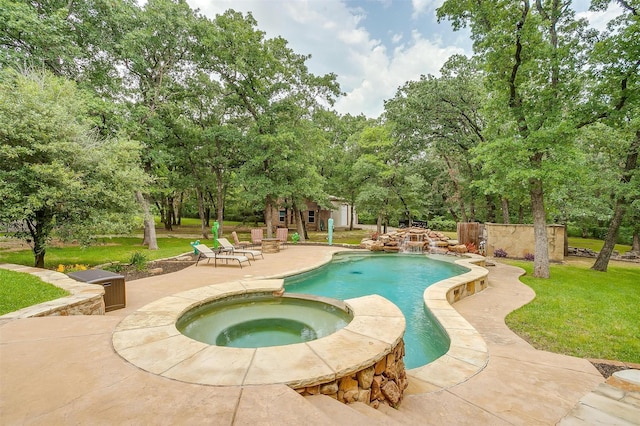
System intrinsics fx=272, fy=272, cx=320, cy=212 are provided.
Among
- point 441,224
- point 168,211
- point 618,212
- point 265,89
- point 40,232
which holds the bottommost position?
→ point 441,224

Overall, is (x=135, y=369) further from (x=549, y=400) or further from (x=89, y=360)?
(x=549, y=400)

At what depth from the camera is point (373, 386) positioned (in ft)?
8.98

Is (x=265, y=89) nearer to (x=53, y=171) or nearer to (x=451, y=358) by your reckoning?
(x=53, y=171)

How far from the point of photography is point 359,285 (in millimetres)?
8219

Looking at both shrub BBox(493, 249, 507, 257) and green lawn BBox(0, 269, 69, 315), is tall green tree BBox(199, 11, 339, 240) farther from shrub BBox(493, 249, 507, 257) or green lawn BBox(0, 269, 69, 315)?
shrub BBox(493, 249, 507, 257)

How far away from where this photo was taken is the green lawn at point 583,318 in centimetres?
406

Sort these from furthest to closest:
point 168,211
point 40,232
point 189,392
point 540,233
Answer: point 168,211
point 540,233
point 40,232
point 189,392

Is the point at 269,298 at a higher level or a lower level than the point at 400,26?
lower

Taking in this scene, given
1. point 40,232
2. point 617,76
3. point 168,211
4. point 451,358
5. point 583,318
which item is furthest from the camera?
point 168,211

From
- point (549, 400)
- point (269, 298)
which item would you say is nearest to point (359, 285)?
point (269, 298)

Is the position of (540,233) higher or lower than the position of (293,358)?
higher

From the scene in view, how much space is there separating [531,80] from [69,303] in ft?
40.7

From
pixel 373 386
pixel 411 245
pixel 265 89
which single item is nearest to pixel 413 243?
pixel 411 245

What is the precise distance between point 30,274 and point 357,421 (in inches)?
274
